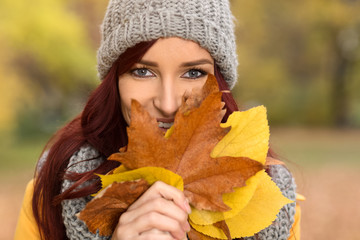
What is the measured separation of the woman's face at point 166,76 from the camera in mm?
1481

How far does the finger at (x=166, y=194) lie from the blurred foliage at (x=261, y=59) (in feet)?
36.7

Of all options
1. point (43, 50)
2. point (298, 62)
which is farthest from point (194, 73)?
point (298, 62)

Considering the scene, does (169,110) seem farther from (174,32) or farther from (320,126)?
(320,126)

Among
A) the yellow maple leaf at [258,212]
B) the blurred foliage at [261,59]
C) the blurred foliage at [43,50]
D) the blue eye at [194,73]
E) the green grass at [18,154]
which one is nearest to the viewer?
the yellow maple leaf at [258,212]

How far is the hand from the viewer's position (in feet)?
3.46

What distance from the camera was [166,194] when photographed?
106cm

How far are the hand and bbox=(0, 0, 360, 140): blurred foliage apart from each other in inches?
440

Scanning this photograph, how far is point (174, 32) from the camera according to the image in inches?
60.3

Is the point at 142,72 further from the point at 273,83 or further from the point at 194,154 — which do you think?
the point at 273,83

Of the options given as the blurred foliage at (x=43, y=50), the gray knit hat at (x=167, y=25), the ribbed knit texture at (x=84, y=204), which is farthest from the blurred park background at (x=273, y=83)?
the gray knit hat at (x=167, y=25)

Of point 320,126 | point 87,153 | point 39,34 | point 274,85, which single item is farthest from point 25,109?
point 87,153

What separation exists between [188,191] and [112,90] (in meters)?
0.81

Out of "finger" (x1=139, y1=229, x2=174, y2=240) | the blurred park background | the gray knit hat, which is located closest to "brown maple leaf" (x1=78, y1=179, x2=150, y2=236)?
"finger" (x1=139, y1=229, x2=174, y2=240)

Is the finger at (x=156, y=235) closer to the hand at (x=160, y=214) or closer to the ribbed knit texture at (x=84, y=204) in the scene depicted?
the hand at (x=160, y=214)
